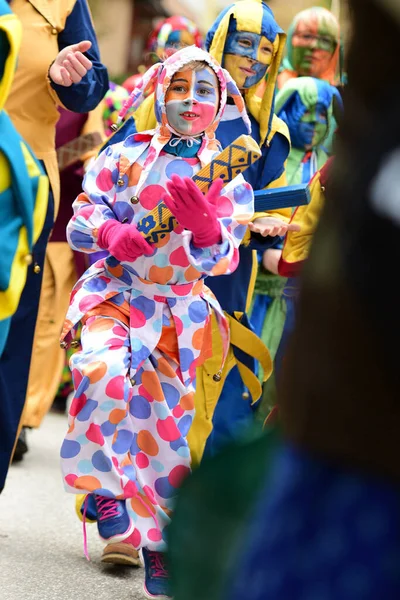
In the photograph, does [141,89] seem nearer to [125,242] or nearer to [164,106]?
[164,106]

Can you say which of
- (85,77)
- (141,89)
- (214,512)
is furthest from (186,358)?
(214,512)

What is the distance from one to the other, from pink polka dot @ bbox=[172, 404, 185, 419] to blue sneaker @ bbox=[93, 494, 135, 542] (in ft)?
1.07

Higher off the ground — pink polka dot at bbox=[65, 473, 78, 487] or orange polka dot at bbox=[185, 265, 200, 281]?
orange polka dot at bbox=[185, 265, 200, 281]

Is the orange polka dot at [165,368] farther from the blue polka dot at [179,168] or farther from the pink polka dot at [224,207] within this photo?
the blue polka dot at [179,168]

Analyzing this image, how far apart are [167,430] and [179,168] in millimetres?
864

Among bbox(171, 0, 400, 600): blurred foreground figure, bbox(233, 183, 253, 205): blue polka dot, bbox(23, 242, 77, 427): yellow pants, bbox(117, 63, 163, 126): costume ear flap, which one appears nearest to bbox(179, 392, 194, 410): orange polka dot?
bbox(233, 183, 253, 205): blue polka dot

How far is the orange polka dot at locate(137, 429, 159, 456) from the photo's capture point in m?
4.03

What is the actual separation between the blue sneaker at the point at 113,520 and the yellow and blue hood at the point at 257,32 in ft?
5.66

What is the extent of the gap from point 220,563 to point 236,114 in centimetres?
362

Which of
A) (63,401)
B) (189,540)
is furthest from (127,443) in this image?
(63,401)

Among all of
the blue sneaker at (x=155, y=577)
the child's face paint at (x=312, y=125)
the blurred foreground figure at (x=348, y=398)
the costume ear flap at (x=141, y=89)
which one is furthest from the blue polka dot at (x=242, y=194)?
the blurred foreground figure at (x=348, y=398)

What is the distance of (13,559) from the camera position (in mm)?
4016

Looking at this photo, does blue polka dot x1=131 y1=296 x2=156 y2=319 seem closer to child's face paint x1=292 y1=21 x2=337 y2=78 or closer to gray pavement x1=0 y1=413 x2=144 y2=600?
gray pavement x1=0 y1=413 x2=144 y2=600

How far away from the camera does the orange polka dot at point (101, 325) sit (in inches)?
156
